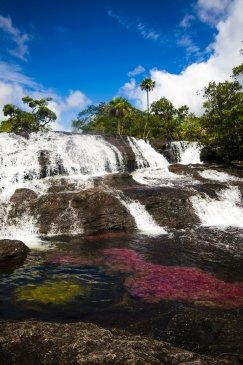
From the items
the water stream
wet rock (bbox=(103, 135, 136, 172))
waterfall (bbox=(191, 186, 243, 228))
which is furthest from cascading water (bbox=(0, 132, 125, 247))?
waterfall (bbox=(191, 186, 243, 228))

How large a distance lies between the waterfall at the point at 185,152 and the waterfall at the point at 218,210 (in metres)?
16.0

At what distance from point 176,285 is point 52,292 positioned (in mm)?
3743

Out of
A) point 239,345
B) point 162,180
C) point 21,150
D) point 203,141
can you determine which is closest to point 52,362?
point 239,345

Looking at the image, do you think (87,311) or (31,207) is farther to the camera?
(31,207)

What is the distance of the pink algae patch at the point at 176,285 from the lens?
909cm

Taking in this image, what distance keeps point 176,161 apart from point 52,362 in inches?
1363

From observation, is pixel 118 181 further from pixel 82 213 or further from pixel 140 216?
pixel 82 213

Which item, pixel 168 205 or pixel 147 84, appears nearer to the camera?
pixel 168 205

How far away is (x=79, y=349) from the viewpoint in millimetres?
4891

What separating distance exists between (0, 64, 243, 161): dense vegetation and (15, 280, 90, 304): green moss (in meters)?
25.4

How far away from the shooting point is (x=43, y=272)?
38.3 feet

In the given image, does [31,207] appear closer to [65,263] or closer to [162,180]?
[65,263]

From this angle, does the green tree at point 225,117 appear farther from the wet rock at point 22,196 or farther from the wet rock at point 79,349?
the wet rock at point 79,349

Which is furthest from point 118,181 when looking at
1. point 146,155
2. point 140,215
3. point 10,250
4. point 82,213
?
point 10,250
